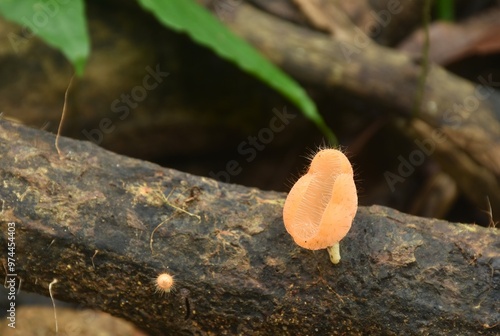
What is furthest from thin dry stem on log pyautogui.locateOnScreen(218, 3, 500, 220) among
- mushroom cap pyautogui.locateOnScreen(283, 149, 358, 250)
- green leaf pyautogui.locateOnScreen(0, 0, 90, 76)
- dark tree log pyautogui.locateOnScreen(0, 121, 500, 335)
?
mushroom cap pyautogui.locateOnScreen(283, 149, 358, 250)

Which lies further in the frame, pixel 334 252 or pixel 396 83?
pixel 396 83

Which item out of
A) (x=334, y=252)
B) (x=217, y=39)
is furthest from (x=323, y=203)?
(x=217, y=39)

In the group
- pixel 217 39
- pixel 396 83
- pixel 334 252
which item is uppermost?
pixel 334 252

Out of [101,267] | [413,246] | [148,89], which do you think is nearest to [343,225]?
[413,246]

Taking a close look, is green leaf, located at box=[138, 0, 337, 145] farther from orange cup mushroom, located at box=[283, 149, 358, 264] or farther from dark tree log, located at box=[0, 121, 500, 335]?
orange cup mushroom, located at box=[283, 149, 358, 264]

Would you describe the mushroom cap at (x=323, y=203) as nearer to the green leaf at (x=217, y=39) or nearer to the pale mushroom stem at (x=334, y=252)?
the pale mushroom stem at (x=334, y=252)

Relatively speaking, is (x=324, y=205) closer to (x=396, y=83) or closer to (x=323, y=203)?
(x=323, y=203)
